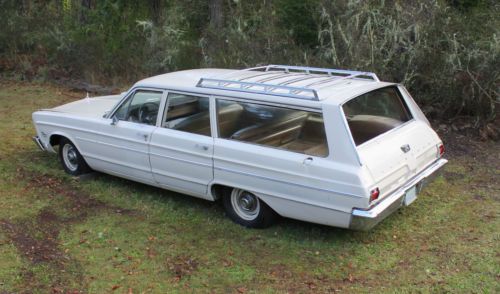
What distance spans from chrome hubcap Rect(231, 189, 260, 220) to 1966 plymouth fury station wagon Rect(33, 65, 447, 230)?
0.01 meters

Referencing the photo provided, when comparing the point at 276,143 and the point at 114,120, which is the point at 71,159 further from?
the point at 276,143

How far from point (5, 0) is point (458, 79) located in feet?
37.6

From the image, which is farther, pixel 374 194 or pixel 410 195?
pixel 410 195

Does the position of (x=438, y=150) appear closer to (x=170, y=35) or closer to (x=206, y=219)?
(x=206, y=219)

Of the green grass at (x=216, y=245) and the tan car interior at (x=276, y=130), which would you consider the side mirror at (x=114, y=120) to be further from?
the tan car interior at (x=276, y=130)

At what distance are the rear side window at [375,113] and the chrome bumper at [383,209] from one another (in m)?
0.56

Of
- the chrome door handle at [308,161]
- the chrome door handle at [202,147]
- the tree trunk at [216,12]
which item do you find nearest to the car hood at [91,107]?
the chrome door handle at [202,147]

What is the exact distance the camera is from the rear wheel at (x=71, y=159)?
675 cm

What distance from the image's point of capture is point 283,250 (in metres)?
4.96

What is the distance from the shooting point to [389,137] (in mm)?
5086

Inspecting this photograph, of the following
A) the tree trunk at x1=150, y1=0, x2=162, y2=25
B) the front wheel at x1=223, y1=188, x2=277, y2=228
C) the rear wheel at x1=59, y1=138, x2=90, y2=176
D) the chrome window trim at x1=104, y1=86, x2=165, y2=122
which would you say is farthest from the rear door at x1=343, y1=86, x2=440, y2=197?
the tree trunk at x1=150, y1=0, x2=162, y2=25

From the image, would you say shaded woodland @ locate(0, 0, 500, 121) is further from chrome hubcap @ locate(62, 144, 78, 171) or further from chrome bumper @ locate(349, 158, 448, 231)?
chrome hubcap @ locate(62, 144, 78, 171)

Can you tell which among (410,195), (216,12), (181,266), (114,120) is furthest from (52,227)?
(216,12)

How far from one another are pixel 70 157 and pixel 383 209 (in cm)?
414
